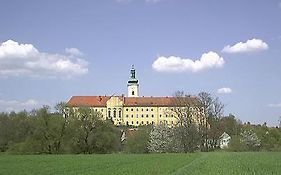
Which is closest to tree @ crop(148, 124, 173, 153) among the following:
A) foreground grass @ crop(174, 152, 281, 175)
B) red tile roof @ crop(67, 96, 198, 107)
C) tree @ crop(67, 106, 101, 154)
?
tree @ crop(67, 106, 101, 154)

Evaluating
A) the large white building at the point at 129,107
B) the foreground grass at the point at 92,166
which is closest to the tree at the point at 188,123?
the foreground grass at the point at 92,166

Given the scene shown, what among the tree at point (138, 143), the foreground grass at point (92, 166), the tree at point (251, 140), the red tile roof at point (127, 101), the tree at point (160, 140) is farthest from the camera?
the red tile roof at point (127, 101)

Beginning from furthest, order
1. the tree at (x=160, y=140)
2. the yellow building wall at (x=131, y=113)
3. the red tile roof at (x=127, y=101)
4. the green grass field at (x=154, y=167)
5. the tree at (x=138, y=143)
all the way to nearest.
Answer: the red tile roof at (x=127, y=101) < the yellow building wall at (x=131, y=113) < the tree at (x=138, y=143) < the tree at (x=160, y=140) < the green grass field at (x=154, y=167)

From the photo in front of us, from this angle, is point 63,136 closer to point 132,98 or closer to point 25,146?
point 25,146

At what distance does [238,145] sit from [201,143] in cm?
824

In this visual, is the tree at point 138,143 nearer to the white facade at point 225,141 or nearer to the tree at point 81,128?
the tree at point 81,128

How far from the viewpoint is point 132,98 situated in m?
192

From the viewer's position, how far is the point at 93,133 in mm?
88750

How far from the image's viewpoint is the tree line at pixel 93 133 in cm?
8650

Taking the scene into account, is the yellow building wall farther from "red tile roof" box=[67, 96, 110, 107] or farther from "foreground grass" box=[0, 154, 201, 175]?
"foreground grass" box=[0, 154, 201, 175]

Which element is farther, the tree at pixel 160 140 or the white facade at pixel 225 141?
the white facade at pixel 225 141

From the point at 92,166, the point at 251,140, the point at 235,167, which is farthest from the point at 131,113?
the point at 235,167

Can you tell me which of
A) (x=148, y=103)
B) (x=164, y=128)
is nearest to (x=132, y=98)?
(x=148, y=103)

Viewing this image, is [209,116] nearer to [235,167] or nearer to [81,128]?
[81,128]
